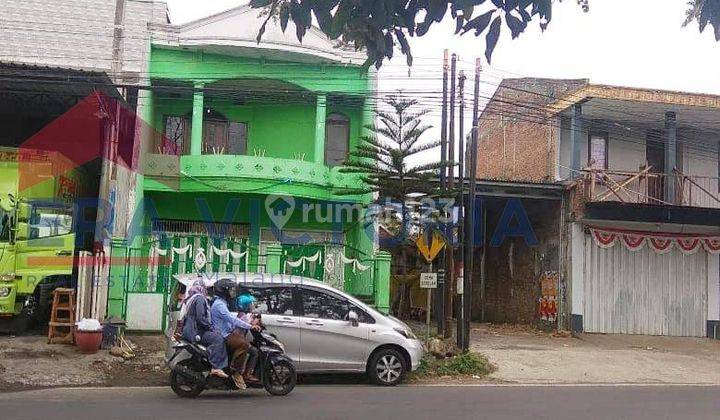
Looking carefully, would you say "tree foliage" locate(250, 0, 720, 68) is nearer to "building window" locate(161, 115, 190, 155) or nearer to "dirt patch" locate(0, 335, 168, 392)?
"dirt patch" locate(0, 335, 168, 392)

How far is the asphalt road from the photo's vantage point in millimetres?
8602

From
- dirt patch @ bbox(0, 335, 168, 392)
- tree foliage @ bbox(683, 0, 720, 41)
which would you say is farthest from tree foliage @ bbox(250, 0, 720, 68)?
dirt patch @ bbox(0, 335, 168, 392)

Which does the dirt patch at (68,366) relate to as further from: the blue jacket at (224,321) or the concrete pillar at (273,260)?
the concrete pillar at (273,260)

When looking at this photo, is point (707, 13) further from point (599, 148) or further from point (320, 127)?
point (599, 148)

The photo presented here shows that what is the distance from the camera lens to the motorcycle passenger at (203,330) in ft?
31.6

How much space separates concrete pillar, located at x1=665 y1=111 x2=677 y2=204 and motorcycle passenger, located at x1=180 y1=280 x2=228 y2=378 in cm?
1441

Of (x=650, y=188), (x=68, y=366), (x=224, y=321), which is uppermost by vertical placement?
(x=650, y=188)

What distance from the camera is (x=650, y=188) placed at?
2055 centimetres

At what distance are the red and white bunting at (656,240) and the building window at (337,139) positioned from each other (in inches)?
283

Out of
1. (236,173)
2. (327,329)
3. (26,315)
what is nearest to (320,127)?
(236,173)

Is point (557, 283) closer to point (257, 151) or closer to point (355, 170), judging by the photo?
point (355, 170)

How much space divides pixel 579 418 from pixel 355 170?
8.61 meters

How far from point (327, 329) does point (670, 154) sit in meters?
12.8

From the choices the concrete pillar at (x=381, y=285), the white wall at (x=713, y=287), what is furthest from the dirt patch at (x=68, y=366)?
the white wall at (x=713, y=287)
